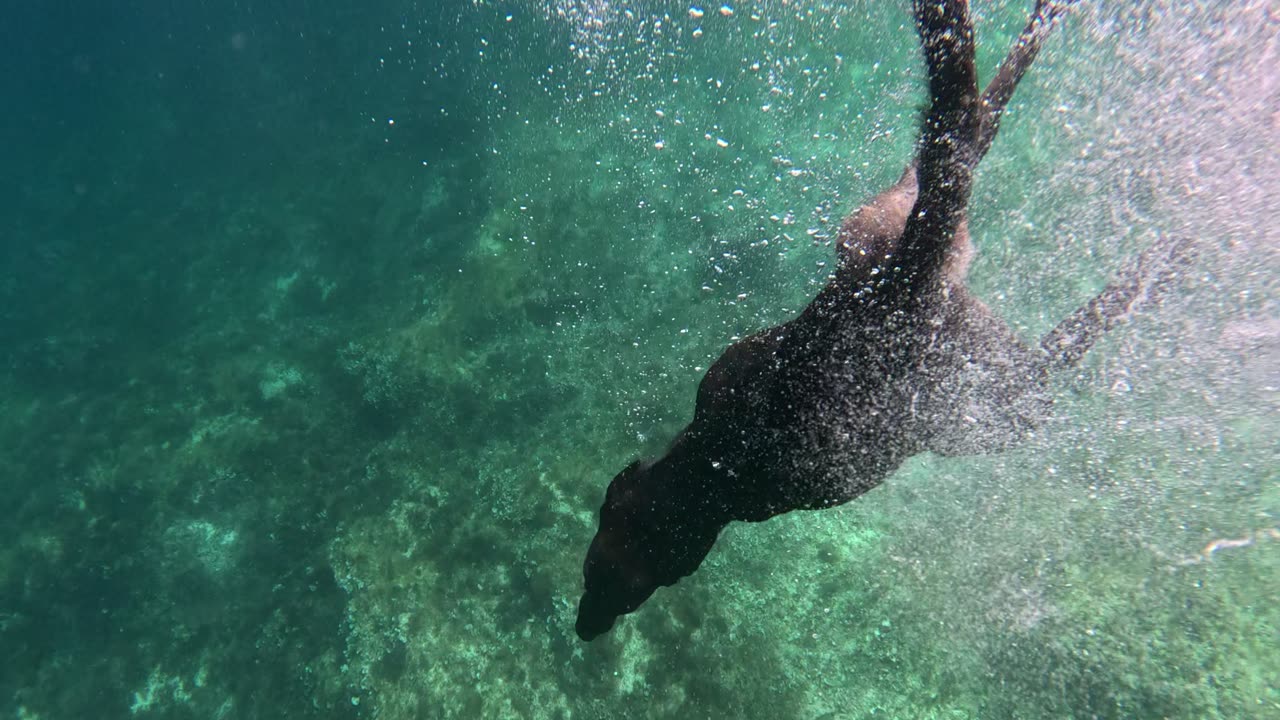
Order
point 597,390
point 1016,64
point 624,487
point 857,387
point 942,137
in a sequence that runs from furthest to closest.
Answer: point 597,390 → point 624,487 → point 1016,64 → point 857,387 → point 942,137

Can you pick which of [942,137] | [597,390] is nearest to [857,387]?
[942,137]

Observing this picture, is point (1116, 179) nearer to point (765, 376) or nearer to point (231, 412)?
point (765, 376)

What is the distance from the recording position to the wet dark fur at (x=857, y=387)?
2504 millimetres

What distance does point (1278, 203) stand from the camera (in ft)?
14.3

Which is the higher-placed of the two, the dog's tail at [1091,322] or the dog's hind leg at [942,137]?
the dog's hind leg at [942,137]

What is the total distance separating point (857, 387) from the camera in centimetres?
258

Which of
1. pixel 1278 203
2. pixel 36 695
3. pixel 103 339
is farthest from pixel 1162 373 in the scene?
pixel 103 339

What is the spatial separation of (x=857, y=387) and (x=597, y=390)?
4.88m

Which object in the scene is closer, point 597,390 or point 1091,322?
point 1091,322

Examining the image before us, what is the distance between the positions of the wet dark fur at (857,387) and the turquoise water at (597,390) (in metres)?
2.24

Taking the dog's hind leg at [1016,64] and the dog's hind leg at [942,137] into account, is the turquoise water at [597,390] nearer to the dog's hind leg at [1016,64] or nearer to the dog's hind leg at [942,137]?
the dog's hind leg at [1016,64]

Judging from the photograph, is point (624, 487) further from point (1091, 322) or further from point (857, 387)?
point (1091, 322)

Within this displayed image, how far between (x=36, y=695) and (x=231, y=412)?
4.05 metres

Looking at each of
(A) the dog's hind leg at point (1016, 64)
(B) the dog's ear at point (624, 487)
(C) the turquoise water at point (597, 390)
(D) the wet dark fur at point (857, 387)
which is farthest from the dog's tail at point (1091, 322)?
(B) the dog's ear at point (624, 487)
